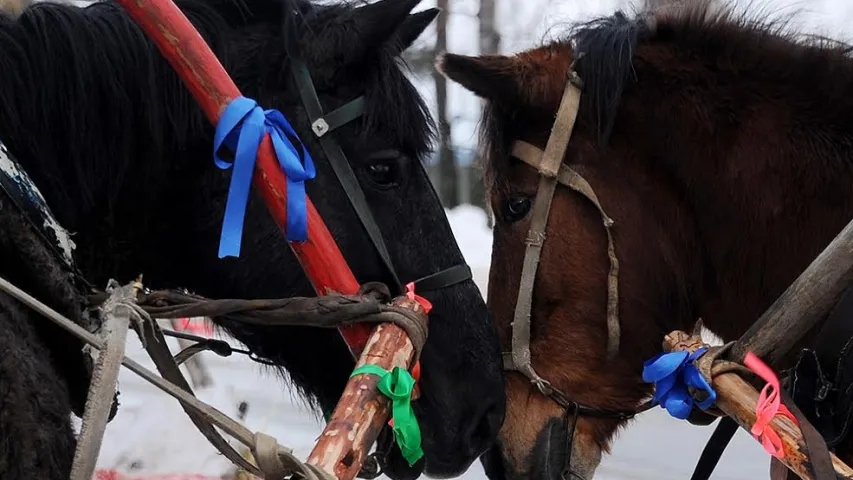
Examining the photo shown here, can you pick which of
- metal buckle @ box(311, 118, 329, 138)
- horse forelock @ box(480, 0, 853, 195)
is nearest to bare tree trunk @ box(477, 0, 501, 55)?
horse forelock @ box(480, 0, 853, 195)

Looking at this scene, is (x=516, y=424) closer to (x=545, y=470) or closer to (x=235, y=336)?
(x=545, y=470)

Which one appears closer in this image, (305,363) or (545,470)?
(305,363)

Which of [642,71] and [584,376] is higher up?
[642,71]

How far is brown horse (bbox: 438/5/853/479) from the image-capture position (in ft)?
6.49

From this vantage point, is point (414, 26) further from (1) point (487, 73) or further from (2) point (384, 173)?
(2) point (384, 173)

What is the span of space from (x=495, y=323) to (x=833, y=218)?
2.83 feet

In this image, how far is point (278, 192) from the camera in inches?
62.3

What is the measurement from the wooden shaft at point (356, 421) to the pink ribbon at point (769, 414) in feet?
2.04

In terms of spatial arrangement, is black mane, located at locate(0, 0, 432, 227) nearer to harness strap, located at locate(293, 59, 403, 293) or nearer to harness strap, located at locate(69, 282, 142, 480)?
harness strap, located at locate(293, 59, 403, 293)

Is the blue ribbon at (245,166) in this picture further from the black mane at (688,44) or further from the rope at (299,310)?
the black mane at (688,44)

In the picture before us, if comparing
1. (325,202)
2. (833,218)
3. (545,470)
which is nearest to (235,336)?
(325,202)

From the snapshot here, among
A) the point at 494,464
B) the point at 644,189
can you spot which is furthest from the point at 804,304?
the point at 494,464

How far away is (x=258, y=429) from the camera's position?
4.64 metres

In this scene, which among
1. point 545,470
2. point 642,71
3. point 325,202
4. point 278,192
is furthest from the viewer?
point 545,470
